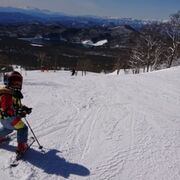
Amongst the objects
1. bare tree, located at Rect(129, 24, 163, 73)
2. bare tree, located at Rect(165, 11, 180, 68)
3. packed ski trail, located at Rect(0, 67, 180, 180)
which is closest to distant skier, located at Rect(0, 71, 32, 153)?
packed ski trail, located at Rect(0, 67, 180, 180)

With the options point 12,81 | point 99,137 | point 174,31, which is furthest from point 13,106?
point 174,31

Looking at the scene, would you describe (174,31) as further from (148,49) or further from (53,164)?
(53,164)

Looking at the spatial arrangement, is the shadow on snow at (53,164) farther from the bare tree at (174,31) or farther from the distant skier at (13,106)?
the bare tree at (174,31)

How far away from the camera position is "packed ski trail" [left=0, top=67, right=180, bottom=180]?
20.2ft

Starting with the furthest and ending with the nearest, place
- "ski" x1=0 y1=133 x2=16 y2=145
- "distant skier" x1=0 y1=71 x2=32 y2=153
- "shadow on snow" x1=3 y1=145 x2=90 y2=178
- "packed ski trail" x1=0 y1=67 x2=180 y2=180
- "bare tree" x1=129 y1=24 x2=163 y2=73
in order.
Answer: "bare tree" x1=129 y1=24 x2=163 y2=73 → "ski" x1=0 y1=133 x2=16 y2=145 → "packed ski trail" x1=0 y1=67 x2=180 y2=180 → "shadow on snow" x1=3 y1=145 x2=90 y2=178 → "distant skier" x1=0 y1=71 x2=32 y2=153

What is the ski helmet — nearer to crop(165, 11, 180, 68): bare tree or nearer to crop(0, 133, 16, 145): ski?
crop(0, 133, 16, 145): ski

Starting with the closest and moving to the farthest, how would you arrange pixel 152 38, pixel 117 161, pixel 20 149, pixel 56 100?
pixel 20 149 < pixel 117 161 < pixel 56 100 < pixel 152 38

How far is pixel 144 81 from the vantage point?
1917cm

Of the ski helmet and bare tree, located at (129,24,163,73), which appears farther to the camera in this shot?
bare tree, located at (129,24,163,73)

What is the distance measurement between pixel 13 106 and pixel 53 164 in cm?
140

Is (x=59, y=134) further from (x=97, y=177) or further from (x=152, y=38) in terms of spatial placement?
(x=152, y=38)

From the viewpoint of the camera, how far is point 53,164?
6.22m

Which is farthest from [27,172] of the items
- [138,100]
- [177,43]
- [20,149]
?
[177,43]

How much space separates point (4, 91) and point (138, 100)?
27.9 feet
